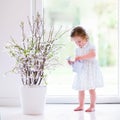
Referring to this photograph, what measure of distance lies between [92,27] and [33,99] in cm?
117

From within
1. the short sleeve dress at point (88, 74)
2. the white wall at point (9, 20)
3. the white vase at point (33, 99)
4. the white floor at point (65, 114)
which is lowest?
the white floor at point (65, 114)

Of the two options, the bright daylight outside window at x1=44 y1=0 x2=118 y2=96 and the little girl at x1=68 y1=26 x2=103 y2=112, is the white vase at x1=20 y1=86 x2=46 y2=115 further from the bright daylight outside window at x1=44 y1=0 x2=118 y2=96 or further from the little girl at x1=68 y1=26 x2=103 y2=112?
the bright daylight outside window at x1=44 y1=0 x2=118 y2=96

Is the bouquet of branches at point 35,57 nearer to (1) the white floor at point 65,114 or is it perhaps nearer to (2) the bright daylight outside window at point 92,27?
(1) the white floor at point 65,114

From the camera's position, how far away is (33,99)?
3.37 meters

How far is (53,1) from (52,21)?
0.71ft

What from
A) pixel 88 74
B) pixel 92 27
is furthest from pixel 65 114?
pixel 92 27

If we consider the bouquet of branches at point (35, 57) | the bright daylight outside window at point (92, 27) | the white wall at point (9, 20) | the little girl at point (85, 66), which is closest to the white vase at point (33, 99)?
the bouquet of branches at point (35, 57)

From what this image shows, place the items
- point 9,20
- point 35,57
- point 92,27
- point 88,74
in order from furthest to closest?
point 92,27 < point 9,20 < point 88,74 < point 35,57

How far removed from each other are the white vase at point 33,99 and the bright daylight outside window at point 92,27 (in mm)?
690

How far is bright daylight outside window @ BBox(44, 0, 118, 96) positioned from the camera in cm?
404

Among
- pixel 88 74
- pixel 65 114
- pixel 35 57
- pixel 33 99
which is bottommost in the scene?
pixel 65 114

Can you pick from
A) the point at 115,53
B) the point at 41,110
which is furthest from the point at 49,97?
the point at 115,53

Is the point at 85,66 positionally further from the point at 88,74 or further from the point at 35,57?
the point at 35,57

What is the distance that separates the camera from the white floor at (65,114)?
320 cm
